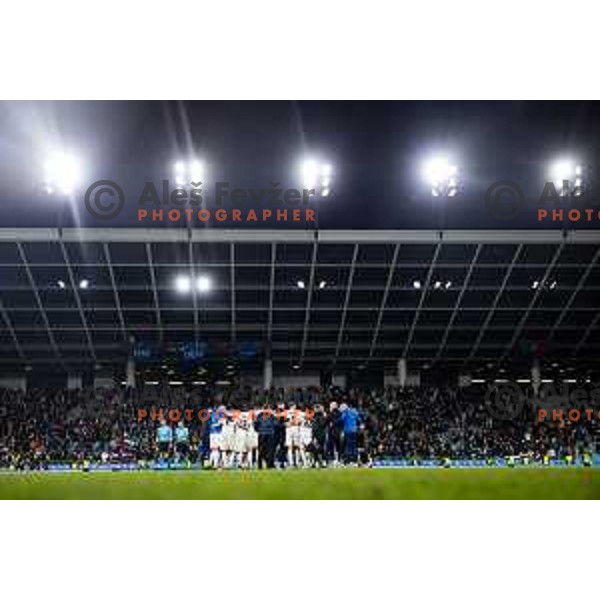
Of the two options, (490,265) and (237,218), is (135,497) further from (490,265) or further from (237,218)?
(490,265)

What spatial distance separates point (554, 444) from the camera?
40.0m

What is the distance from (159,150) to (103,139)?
92.1 inches

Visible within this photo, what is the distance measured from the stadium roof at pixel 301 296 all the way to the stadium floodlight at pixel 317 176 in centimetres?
233

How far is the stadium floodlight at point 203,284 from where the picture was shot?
39.7 m

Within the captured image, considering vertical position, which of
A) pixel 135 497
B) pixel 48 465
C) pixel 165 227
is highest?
pixel 165 227

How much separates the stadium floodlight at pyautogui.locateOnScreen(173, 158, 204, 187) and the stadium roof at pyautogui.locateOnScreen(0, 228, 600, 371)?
3.02m

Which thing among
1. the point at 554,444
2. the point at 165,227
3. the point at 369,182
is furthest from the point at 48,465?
the point at 554,444

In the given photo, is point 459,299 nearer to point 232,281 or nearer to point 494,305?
point 494,305

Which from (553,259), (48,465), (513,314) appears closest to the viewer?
(48,465)

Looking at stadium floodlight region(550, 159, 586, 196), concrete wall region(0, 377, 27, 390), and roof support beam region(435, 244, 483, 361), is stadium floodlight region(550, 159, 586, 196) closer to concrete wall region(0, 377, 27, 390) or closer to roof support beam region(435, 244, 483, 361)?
roof support beam region(435, 244, 483, 361)

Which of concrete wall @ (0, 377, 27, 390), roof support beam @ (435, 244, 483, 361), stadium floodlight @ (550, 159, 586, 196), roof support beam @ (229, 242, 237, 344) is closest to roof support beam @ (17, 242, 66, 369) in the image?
concrete wall @ (0, 377, 27, 390)

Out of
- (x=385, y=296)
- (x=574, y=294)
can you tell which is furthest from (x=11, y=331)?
(x=574, y=294)

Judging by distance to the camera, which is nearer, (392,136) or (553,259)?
→ (392,136)

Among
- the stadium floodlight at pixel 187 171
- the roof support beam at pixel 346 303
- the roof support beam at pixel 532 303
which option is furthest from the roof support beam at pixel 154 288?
the roof support beam at pixel 532 303
